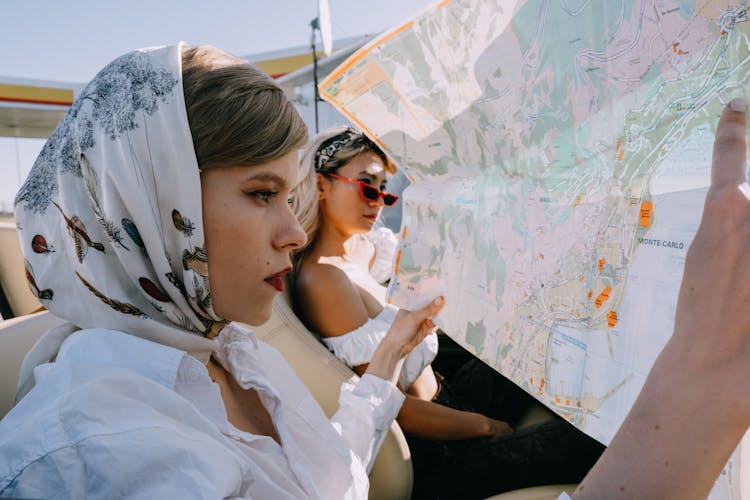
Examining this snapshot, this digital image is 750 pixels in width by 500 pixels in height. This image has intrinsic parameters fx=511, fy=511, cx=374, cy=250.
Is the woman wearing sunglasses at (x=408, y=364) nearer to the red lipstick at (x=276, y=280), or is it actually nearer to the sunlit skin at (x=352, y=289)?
the sunlit skin at (x=352, y=289)

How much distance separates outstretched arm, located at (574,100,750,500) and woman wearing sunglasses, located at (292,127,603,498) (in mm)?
1161

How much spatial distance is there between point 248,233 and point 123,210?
0.21 m

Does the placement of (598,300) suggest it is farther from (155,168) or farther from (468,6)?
(155,168)

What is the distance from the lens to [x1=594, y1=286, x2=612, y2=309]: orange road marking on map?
29.8 inches

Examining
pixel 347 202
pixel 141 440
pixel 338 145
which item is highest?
pixel 338 145

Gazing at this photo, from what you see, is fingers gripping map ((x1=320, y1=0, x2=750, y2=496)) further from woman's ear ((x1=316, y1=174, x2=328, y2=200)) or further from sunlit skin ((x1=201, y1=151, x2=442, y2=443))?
woman's ear ((x1=316, y1=174, x2=328, y2=200))

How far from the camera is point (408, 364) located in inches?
73.7

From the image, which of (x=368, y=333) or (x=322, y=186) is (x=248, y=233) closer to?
(x=368, y=333)

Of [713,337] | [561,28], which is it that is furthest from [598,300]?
[561,28]

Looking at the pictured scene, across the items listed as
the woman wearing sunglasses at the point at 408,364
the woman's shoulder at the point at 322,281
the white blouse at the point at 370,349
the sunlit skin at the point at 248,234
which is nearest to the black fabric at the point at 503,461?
the woman wearing sunglasses at the point at 408,364

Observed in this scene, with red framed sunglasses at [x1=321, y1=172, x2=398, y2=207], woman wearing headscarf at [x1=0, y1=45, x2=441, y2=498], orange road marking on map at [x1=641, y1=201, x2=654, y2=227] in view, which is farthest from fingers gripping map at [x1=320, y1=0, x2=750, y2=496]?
red framed sunglasses at [x1=321, y1=172, x2=398, y2=207]

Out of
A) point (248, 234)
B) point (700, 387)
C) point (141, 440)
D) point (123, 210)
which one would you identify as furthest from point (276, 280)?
point (700, 387)

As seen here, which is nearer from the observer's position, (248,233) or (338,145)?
(248,233)

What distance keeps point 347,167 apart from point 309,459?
139cm
